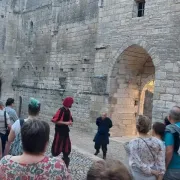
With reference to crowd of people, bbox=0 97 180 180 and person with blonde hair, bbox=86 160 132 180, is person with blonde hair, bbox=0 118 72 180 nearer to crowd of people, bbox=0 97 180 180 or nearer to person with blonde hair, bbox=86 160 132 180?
crowd of people, bbox=0 97 180 180

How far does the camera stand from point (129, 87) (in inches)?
437

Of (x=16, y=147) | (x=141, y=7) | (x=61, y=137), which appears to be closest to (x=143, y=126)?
(x=16, y=147)

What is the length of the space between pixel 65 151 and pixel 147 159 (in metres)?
2.67

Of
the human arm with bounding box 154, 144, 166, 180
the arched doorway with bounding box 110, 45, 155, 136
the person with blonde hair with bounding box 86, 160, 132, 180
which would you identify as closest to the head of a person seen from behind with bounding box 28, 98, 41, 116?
the human arm with bounding box 154, 144, 166, 180

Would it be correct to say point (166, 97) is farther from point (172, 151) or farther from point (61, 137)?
point (172, 151)

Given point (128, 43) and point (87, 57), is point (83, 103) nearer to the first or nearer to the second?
point (87, 57)

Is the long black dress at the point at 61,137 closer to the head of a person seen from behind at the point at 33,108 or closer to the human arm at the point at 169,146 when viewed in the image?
the head of a person seen from behind at the point at 33,108

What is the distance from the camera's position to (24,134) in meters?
2.04

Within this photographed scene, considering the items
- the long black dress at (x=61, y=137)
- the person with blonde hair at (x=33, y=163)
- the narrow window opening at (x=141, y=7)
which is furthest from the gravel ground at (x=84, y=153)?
the narrow window opening at (x=141, y=7)

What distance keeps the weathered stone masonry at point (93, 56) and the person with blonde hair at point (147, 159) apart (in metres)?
5.49

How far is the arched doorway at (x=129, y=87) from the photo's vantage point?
34.9 ft

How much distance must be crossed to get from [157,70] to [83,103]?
444cm

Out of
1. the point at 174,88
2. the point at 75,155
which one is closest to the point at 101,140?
the point at 75,155

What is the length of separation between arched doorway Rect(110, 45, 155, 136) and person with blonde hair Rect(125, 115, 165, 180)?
7.43 m
